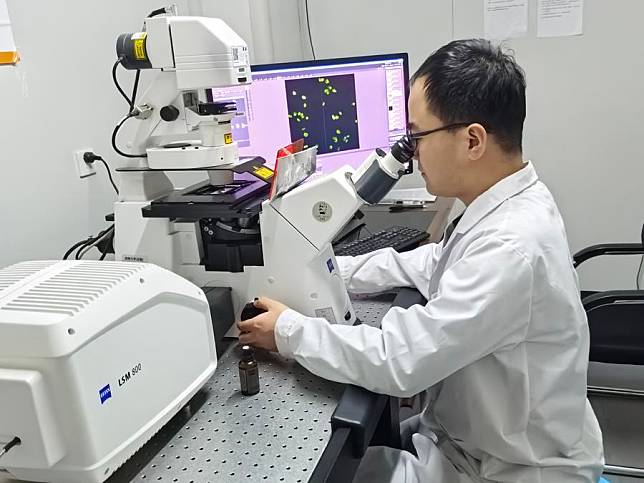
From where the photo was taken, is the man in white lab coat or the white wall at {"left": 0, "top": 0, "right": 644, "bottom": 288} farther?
the white wall at {"left": 0, "top": 0, "right": 644, "bottom": 288}

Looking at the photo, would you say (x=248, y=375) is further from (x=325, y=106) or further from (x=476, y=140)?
(x=325, y=106)

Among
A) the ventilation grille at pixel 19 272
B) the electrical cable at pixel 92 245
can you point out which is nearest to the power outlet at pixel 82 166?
the electrical cable at pixel 92 245

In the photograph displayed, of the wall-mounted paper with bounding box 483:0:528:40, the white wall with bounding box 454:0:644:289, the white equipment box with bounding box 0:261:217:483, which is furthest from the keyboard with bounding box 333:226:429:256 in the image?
the wall-mounted paper with bounding box 483:0:528:40

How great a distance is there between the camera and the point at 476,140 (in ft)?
3.64

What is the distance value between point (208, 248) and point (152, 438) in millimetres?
410

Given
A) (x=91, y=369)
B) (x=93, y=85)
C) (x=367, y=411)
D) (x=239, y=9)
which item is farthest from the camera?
(x=239, y=9)

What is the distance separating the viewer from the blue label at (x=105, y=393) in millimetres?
781

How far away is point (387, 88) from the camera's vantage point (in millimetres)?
2217

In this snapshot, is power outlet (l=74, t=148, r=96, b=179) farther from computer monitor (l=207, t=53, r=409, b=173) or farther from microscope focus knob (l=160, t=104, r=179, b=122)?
microscope focus knob (l=160, t=104, r=179, b=122)

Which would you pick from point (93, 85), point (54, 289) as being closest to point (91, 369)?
point (54, 289)

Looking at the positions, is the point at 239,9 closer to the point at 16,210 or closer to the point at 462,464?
the point at 16,210

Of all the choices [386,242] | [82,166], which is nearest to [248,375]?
[386,242]

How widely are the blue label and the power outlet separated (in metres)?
1.13

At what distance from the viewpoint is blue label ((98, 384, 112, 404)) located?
0.78 meters
